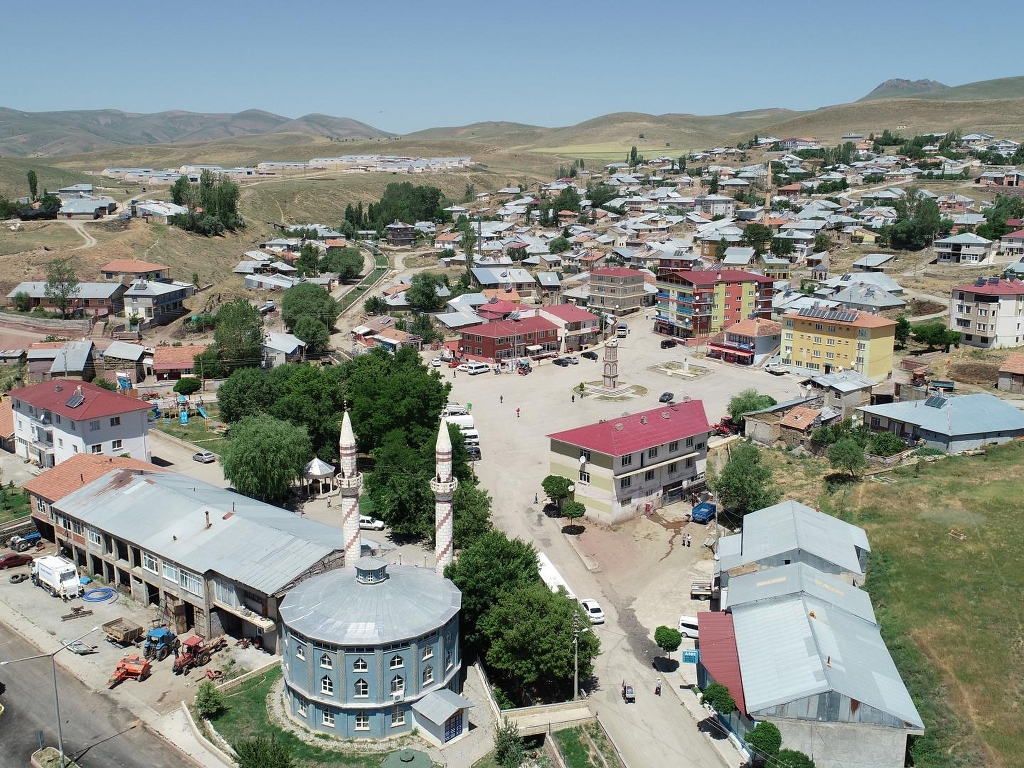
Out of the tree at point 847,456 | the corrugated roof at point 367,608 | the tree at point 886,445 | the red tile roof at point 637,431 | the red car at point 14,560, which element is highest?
the red tile roof at point 637,431

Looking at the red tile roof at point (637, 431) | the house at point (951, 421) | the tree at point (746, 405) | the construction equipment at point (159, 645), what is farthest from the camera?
the tree at point (746, 405)

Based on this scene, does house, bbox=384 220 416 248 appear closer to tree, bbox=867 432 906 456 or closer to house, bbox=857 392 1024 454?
house, bbox=857 392 1024 454

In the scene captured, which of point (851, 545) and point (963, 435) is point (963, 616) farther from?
point (963, 435)

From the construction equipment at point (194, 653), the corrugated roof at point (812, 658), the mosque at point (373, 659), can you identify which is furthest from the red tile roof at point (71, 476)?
the corrugated roof at point (812, 658)

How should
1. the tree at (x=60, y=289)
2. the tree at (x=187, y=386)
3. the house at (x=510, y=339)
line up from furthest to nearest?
the tree at (x=60, y=289), the house at (x=510, y=339), the tree at (x=187, y=386)

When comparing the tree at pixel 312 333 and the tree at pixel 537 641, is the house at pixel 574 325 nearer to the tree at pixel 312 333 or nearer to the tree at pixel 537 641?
the tree at pixel 312 333

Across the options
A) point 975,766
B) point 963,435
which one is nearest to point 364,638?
point 975,766

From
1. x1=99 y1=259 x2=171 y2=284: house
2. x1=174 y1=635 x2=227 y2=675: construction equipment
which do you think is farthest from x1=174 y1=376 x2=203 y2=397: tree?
x1=174 y1=635 x2=227 y2=675: construction equipment
